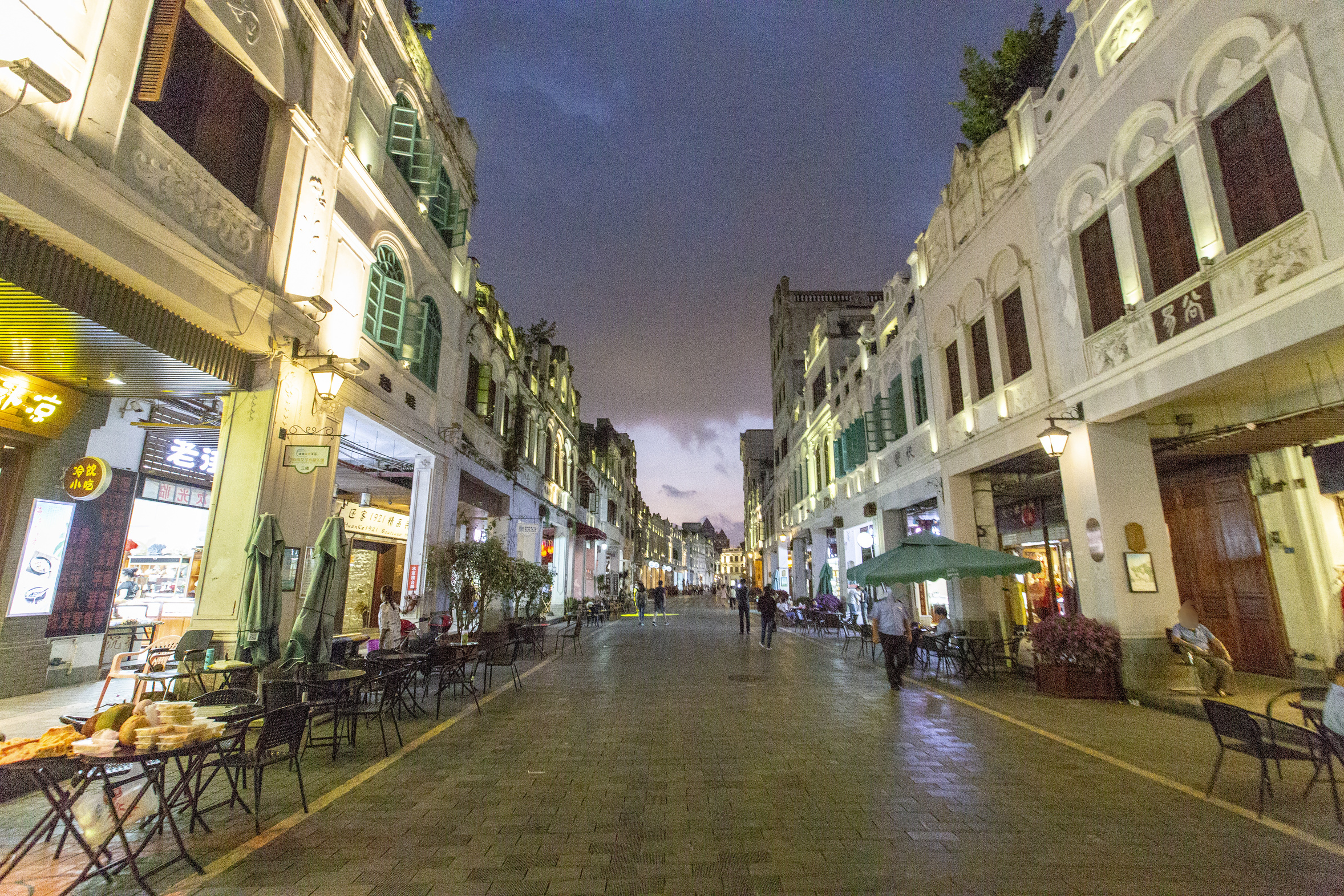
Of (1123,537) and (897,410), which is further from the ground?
(897,410)

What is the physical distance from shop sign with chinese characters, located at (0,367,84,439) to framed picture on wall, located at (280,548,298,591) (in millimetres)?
3523

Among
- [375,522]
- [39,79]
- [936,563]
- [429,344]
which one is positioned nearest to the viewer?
[39,79]

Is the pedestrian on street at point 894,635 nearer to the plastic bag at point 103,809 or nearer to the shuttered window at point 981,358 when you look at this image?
the shuttered window at point 981,358

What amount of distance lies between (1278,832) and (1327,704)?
1.12 metres

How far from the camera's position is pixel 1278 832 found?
13.7ft

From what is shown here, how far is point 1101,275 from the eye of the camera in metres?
9.69

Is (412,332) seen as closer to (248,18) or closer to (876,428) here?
(248,18)

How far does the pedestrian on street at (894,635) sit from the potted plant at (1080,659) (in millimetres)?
2110

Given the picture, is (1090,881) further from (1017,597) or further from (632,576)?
(632,576)

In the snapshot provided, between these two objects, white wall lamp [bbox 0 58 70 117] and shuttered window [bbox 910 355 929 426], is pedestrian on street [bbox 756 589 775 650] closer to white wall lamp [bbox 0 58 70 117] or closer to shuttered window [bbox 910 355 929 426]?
shuttered window [bbox 910 355 929 426]

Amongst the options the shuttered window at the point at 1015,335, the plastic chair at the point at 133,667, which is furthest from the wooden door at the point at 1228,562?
the plastic chair at the point at 133,667

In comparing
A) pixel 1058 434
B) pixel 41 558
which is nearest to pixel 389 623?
pixel 41 558

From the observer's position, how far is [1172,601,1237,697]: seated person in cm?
821

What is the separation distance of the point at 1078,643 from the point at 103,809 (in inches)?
474
